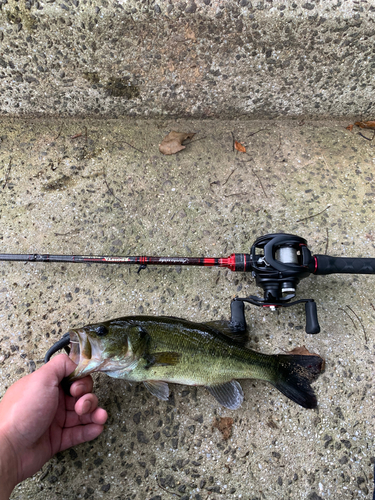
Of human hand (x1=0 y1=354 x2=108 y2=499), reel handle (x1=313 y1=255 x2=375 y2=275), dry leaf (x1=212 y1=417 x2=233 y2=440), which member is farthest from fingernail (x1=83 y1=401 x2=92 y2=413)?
reel handle (x1=313 y1=255 x2=375 y2=275)

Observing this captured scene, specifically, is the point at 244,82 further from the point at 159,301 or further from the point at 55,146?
the point at 159,301

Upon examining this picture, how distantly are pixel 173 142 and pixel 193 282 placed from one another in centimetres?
149

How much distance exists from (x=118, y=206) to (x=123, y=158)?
54 cm

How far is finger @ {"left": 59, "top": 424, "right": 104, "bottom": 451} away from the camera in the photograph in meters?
2.48

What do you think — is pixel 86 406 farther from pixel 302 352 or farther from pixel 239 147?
pixel 239 147

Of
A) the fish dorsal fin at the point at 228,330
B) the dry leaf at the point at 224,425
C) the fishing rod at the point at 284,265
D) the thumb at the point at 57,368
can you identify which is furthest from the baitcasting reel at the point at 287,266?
the thumb at the point at 57,368

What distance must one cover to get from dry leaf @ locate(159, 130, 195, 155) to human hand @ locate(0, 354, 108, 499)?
7.23 ft

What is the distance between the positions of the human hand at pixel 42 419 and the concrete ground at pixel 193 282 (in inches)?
9.6

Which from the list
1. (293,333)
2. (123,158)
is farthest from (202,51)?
(293,333)

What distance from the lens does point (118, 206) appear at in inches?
129

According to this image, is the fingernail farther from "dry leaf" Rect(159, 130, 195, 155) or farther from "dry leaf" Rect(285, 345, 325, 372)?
"dry leaf" Rect(159, 130, 195, 155)

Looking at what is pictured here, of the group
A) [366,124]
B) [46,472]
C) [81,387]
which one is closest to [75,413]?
[81,387]

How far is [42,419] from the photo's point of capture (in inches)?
86.7

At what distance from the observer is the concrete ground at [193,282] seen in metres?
2.61
